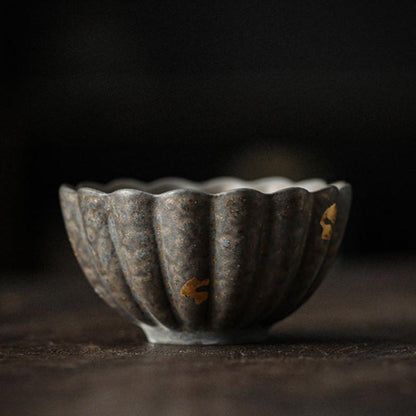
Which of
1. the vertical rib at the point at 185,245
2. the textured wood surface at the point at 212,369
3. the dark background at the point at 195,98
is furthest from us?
the dark background at the point at 195,98

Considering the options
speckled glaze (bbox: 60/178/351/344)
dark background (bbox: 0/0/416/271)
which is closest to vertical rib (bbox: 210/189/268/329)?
speckled glaze (bbox: 60/178/351/344)

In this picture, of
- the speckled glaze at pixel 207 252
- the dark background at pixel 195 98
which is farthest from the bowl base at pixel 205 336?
the dark background at pixel 195 98

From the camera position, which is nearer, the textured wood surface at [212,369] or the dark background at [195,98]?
the textured wood surface at [212,369]

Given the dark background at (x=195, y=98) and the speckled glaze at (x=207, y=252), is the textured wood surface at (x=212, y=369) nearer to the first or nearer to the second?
the speckled glaze at (x=207, y=252)

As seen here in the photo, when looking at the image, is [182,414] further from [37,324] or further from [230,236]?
[37,324]

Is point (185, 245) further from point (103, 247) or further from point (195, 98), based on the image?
point (195, 98)

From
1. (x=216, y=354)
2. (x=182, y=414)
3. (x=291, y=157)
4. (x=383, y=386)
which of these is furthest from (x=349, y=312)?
(x=291, y=157)
